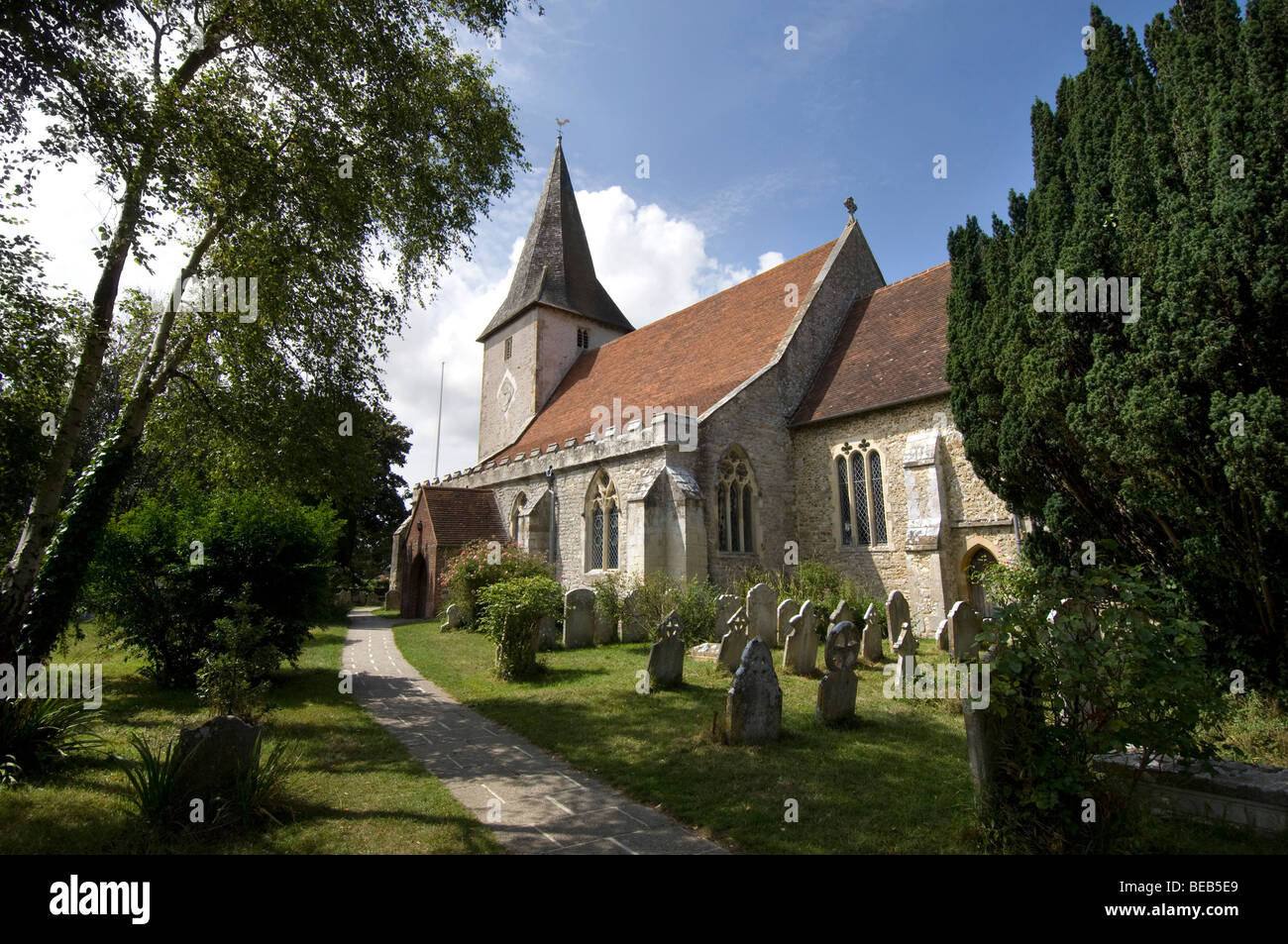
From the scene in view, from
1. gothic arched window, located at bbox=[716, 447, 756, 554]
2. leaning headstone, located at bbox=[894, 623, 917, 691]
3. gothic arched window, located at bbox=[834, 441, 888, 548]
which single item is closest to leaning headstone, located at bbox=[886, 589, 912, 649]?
leaning headstone, located at bbox=[894, 623, 917, 691]

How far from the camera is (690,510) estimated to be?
1342 centimetres

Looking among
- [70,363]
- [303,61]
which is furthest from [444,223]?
[70,363]

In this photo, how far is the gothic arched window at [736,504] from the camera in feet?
48.0

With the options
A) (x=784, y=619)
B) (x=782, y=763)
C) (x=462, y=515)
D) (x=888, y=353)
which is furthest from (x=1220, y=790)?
(x=462, y=515)

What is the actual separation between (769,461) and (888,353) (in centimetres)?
388

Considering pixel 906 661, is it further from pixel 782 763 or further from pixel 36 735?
pixel 36 735

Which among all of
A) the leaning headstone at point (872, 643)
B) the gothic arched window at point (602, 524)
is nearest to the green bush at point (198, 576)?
the gothic arched window at point (602, 524)

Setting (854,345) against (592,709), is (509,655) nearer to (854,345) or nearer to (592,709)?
(592,709)

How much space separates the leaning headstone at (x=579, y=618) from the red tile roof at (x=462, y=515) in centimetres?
750

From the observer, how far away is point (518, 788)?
4.96m

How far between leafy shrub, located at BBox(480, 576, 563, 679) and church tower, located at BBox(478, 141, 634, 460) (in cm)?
1541

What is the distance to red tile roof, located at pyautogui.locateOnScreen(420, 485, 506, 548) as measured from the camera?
1894 centimetres

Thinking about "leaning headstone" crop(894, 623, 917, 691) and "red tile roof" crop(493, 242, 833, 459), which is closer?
"leaning headstone" crop(894, 623, 917, 691)

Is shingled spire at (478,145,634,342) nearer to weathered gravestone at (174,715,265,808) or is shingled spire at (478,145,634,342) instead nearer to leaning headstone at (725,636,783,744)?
leaning headstone at (725,636,783,744)
